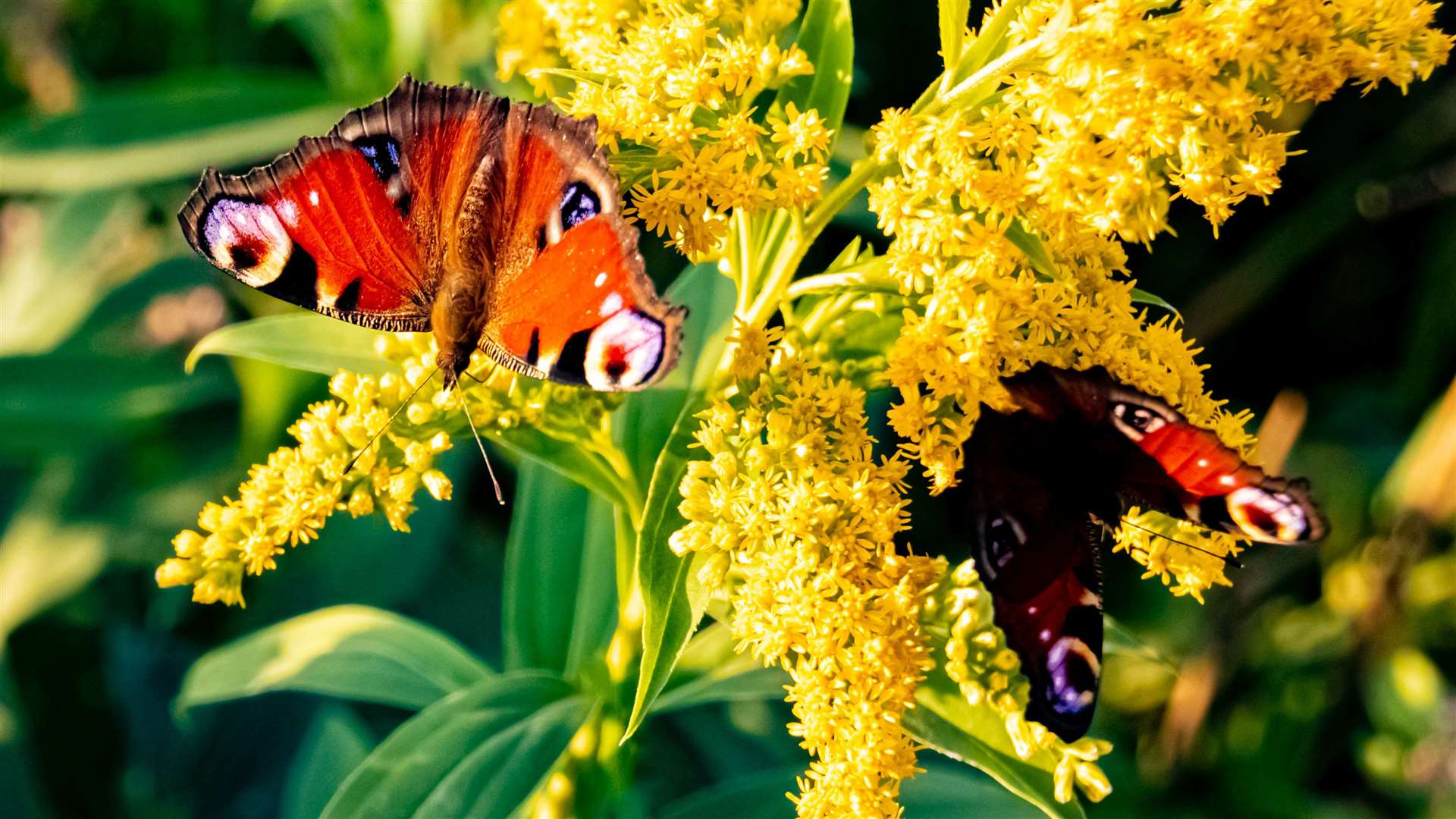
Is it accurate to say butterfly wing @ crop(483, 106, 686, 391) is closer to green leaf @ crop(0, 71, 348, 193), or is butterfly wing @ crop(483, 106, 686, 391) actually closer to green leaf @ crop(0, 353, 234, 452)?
green leaf @ crop(0, 71, 348, 193)

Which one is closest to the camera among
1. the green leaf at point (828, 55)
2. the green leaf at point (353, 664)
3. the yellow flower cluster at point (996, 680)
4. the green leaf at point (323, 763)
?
the yellow flower cluster at point (996, 680)

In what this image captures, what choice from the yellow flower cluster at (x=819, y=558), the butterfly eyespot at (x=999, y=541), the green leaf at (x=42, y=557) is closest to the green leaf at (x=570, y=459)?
the yellow flower cluster at (x=819, y=558)

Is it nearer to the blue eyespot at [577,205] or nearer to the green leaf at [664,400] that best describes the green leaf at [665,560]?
the green leaf at [664,400]

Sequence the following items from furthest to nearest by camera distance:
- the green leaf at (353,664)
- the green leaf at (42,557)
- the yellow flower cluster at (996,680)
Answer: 1. the green leaf at (42,557)
2. the green leaf at (353,664)
3. the yellow flower cluster at (996,680)

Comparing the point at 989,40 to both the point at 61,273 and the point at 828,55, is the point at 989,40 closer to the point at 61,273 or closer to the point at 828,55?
the point at 828,55

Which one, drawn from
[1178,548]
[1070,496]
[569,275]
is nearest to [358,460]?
Answer: [569,275]

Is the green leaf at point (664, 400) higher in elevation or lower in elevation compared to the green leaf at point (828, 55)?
lower
